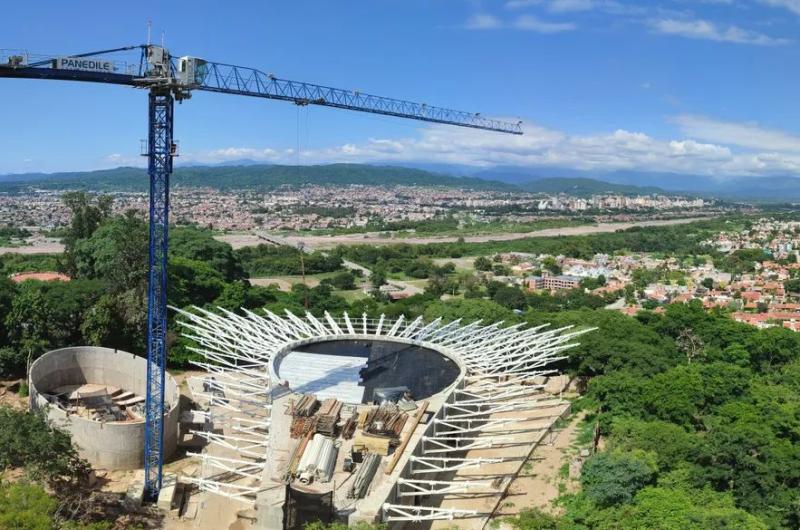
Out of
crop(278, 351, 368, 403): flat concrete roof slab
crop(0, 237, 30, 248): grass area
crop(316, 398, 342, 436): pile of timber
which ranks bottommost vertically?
crop(0, 237, 30, 248): grass area

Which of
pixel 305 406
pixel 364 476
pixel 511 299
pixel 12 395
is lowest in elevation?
pixel 12 395

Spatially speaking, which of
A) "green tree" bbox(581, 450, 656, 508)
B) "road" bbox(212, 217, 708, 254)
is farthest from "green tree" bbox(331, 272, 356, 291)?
"green tree" bbox(581, 450, 656, 508)

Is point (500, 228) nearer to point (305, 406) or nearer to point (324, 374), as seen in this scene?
point (324, 374)

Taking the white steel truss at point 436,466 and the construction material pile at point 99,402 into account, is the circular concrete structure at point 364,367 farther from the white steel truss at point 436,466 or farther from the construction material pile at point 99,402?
the construction material pile at point 99,402

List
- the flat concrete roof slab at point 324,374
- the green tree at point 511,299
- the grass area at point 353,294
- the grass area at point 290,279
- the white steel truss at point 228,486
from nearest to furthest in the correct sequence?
the white steel truss at point 228,486
the flat concrete roof slab at point 324,374
the green tree at point 511,299
the grass area at point 353,294
the grass area at point 290,279

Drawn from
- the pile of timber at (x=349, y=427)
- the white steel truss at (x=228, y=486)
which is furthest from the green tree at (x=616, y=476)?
the white steel truss at (x=228, y=486)

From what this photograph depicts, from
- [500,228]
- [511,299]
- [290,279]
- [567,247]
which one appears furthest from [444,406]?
[500,228]

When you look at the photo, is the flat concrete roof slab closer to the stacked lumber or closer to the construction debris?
the stacked lumber
